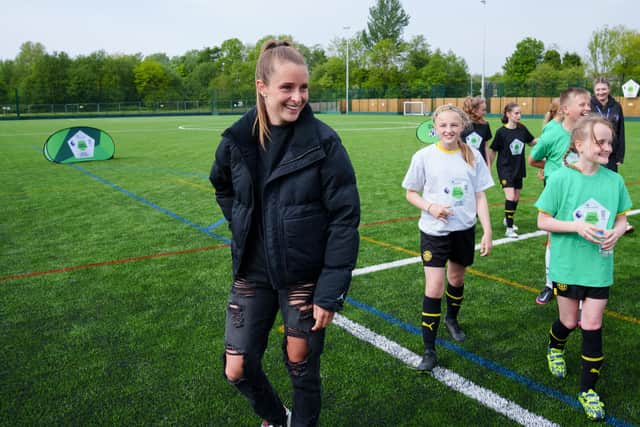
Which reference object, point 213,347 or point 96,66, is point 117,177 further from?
point 96,66

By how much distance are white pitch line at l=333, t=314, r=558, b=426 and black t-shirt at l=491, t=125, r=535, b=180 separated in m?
4.04

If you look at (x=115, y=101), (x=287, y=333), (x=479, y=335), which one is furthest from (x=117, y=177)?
(x=115, y=101)

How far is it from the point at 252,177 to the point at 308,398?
3.44 feet

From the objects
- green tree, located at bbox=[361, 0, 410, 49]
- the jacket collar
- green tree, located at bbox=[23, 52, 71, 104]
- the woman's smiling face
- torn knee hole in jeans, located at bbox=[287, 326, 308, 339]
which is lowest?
torn knee hole in jeans, located at bbox=[287, 326, 308, 339]

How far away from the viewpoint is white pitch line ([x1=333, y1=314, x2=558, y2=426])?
3.06 m

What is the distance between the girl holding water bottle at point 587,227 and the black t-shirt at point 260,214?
177 cm

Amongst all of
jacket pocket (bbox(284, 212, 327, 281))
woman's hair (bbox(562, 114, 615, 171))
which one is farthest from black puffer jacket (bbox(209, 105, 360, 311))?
woman's hair (bbox(562, 114, 615, 171))

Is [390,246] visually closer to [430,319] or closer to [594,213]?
[430,319]

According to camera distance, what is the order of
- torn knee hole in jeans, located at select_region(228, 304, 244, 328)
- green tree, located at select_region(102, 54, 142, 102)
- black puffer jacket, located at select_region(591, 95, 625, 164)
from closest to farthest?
1. torn knee hole in jeans, located at select_region(228, 304, 244, 328)
2. black puffer jacket, located at select_region(591, 95, 625, 164)
3. green tree, located at select_region(102, 54, 142, 102)

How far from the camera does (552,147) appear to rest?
4930mm

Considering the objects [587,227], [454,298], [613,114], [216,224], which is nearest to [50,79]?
[216,224]

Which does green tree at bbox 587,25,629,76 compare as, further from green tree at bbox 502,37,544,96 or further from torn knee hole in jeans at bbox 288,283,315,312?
torn knee hole in jeans at bbox 288,283,315,312

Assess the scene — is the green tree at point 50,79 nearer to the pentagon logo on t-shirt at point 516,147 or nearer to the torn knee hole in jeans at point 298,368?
the pentagon logo on t-shirt at point 516,147

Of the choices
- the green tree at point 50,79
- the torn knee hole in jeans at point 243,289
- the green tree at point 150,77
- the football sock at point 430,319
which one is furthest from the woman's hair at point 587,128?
the green tree at point 150,77
